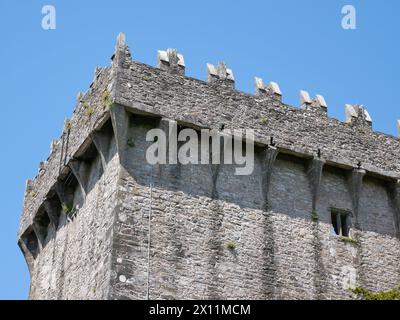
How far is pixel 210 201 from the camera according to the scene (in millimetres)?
27594

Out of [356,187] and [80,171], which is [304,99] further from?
[80,171]

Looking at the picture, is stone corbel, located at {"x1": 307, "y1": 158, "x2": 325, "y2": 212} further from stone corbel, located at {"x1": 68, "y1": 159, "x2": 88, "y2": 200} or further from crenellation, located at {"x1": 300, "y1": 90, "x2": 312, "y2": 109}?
Answer: stone corbel, located at {"x1": 68, "y1": 159, "x2": 88, "y2": 200}

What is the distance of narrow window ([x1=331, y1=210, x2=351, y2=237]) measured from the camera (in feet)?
96.9

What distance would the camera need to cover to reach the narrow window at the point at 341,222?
29531mm

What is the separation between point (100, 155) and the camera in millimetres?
28094

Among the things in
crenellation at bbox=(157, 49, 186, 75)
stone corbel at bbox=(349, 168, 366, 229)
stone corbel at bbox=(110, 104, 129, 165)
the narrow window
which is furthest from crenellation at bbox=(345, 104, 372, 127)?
stone corbel at bbox=(110, 104, 129, 165)

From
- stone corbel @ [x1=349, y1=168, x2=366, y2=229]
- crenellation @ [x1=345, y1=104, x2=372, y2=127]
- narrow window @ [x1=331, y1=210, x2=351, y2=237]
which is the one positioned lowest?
narrow window @ [x1=331, y1=210, x2=351, y2=237]

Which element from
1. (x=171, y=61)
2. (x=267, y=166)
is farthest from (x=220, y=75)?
(x=267, y=166)

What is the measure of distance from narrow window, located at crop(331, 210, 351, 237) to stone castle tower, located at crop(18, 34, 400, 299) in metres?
0.04

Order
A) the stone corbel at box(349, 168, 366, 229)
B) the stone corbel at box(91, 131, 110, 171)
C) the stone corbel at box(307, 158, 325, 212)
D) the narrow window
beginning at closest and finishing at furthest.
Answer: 1. the stone corbel at box(91, 131, 110, 171)
2. the stone corbel at box(307, 158, 325, 212)
3. the narrow window
4. the stone corbel at box(349, 168, 366, 229)

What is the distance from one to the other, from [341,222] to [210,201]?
14.4 feet

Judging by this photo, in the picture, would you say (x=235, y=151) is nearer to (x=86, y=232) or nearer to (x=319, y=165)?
(x=319, y=165)

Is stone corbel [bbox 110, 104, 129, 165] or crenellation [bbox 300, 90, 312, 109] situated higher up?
crenellation [bbox 300, 90, 312, 109]
